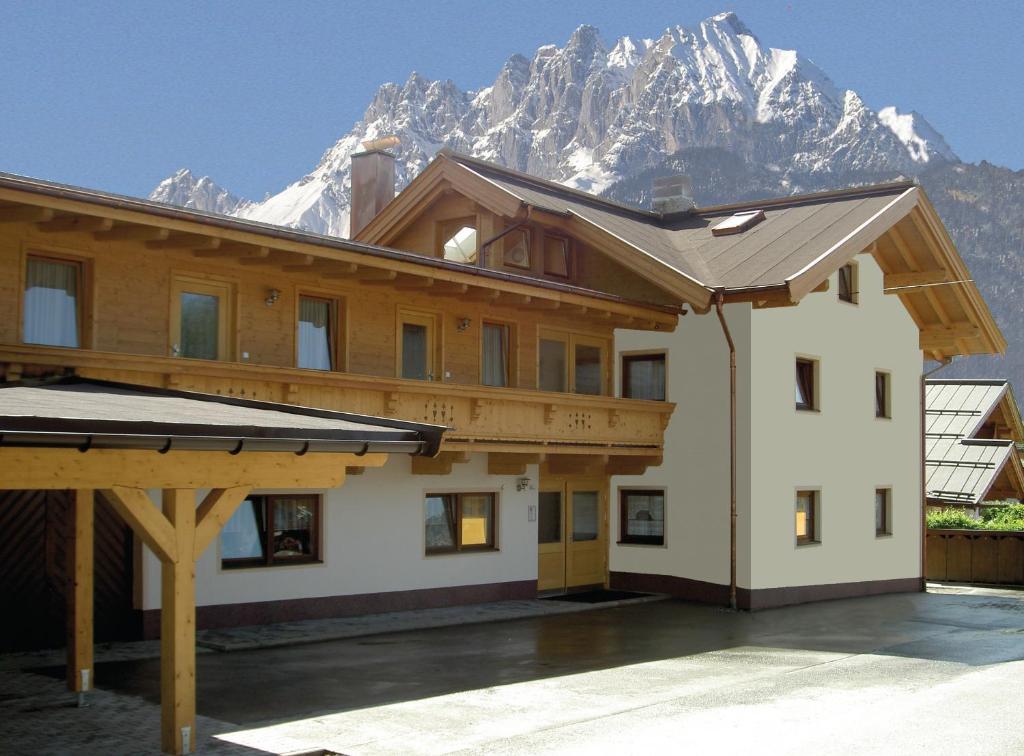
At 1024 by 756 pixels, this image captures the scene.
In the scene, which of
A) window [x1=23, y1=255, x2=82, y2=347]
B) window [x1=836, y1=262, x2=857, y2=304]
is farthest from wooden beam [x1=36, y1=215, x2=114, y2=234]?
window [x1=836, y1=262, x2=857, y2=304]

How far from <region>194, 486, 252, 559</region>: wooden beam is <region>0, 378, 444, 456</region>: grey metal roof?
0.64 meters

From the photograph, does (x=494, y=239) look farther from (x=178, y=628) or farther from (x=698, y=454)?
(x=178, y=628)

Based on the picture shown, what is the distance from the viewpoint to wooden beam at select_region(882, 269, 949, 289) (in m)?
26.8

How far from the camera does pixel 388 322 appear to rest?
19.2 metres

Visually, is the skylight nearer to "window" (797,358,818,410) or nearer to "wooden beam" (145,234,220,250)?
"window" (797,358,818,410)

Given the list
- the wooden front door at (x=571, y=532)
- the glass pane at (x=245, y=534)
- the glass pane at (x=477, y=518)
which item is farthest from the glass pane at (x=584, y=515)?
the glass pane at (x=245, y=534)

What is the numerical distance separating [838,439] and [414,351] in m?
9.85

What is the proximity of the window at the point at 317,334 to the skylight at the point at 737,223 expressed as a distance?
37.0 feet

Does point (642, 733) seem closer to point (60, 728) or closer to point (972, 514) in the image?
point (60, 728)

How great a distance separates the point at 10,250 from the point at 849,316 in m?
17.2

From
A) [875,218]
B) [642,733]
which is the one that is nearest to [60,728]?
[642,733]

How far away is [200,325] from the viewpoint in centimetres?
1675

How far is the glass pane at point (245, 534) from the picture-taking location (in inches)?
698

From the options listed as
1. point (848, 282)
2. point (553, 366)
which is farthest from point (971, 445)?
point (553, 366)
